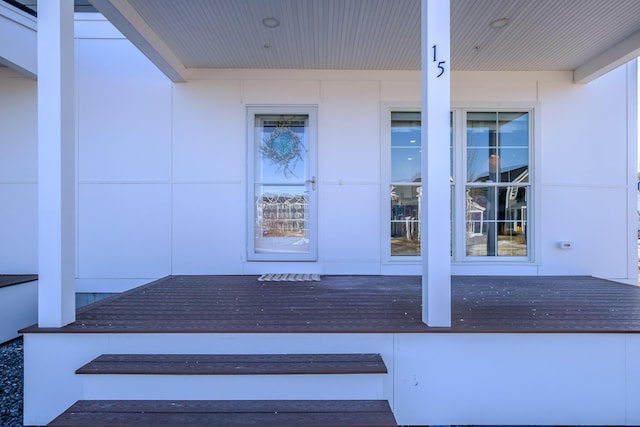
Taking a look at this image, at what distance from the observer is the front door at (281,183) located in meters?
4.58

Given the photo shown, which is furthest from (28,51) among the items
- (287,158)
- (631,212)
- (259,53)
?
(631,212)

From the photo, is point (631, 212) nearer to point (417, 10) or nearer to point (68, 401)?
point (417, 10)

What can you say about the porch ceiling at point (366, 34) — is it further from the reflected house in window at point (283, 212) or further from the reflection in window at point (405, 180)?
the reflected house in window at point (283, 212)

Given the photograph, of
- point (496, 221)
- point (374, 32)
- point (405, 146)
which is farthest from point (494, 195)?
point (374, 32)

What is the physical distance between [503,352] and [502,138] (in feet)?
10.6

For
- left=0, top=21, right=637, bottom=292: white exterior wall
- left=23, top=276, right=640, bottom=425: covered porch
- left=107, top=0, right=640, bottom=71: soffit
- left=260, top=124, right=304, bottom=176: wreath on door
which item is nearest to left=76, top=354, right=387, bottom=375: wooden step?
left=23, top=276, right=640, bottom=425: covered porch

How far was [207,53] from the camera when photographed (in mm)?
4074

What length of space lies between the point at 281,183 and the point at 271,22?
1876 millimetres

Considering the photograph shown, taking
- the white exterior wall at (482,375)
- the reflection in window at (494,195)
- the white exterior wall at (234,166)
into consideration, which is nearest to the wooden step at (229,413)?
the white exterior wall at (482,375)

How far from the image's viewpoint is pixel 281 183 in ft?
15.0

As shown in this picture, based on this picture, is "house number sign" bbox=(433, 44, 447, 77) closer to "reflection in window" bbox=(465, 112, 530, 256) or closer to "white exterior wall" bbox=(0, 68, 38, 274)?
"reflection in window" bbox=(465, 112, 530, 256)

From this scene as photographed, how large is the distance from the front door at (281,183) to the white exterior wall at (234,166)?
204mm

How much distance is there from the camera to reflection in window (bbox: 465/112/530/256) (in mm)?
4605

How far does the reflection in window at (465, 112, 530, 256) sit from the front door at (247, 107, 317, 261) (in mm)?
2173
